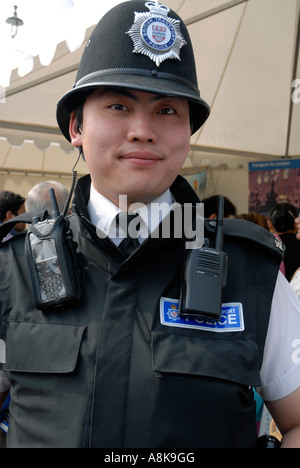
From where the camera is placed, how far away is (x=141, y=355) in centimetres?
78

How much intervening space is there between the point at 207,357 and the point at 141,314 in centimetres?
14

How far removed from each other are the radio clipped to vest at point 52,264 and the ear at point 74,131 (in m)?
0.18

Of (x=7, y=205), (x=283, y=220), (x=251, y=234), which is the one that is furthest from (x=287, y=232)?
(x=251, y=234)

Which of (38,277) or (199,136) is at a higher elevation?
(199,136)

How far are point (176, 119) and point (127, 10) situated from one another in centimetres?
25

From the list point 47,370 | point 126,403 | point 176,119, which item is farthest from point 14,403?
point 176,119

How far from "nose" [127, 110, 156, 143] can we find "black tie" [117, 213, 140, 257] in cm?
17

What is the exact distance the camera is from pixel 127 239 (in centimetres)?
89

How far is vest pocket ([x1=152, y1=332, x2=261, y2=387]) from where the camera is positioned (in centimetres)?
77

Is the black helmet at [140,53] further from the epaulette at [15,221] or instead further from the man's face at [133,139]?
the epaulette at [15,221]

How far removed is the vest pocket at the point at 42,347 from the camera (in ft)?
2.57

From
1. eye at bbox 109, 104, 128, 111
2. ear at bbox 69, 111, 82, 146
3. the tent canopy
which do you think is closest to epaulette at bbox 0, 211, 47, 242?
ear at bbox 69, 111, 82, 146

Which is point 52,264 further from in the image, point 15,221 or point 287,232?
point 287,232

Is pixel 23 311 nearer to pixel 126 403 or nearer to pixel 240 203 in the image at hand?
pixel 126 403
